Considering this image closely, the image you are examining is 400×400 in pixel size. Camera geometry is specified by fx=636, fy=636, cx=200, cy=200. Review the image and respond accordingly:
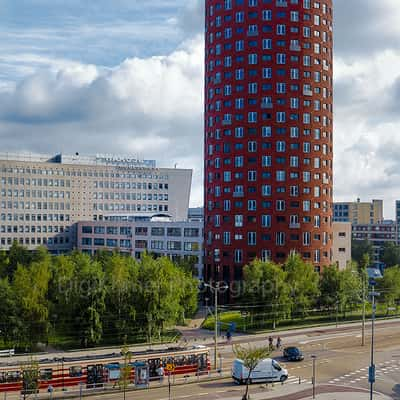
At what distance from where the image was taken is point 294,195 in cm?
11812

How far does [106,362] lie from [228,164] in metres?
69.8

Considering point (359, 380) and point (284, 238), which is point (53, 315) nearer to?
point (359, 380)

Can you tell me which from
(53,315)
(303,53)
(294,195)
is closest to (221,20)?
(303,53)

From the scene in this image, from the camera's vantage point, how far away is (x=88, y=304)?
2891 inches

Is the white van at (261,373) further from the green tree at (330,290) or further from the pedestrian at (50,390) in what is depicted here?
the green tree at (330,290)

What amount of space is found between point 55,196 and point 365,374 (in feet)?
459

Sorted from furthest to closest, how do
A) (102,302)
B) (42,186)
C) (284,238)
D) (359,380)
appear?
(42,186) → (284,238) → (102,302) → (359,380)

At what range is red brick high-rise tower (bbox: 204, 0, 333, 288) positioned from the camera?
117625 millimetres

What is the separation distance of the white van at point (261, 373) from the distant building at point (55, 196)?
5362 inches

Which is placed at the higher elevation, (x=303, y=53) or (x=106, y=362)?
(x=303, y=53)

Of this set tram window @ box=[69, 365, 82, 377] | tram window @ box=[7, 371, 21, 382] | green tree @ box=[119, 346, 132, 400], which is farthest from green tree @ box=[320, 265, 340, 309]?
tram window @ box=[7, 371, 21, 382]

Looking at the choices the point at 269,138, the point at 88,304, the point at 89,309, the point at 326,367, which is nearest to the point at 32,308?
the point at 88,304

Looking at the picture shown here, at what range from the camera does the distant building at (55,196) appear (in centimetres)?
18175

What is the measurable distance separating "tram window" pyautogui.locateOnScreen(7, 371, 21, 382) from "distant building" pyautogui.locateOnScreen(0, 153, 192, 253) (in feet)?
439
